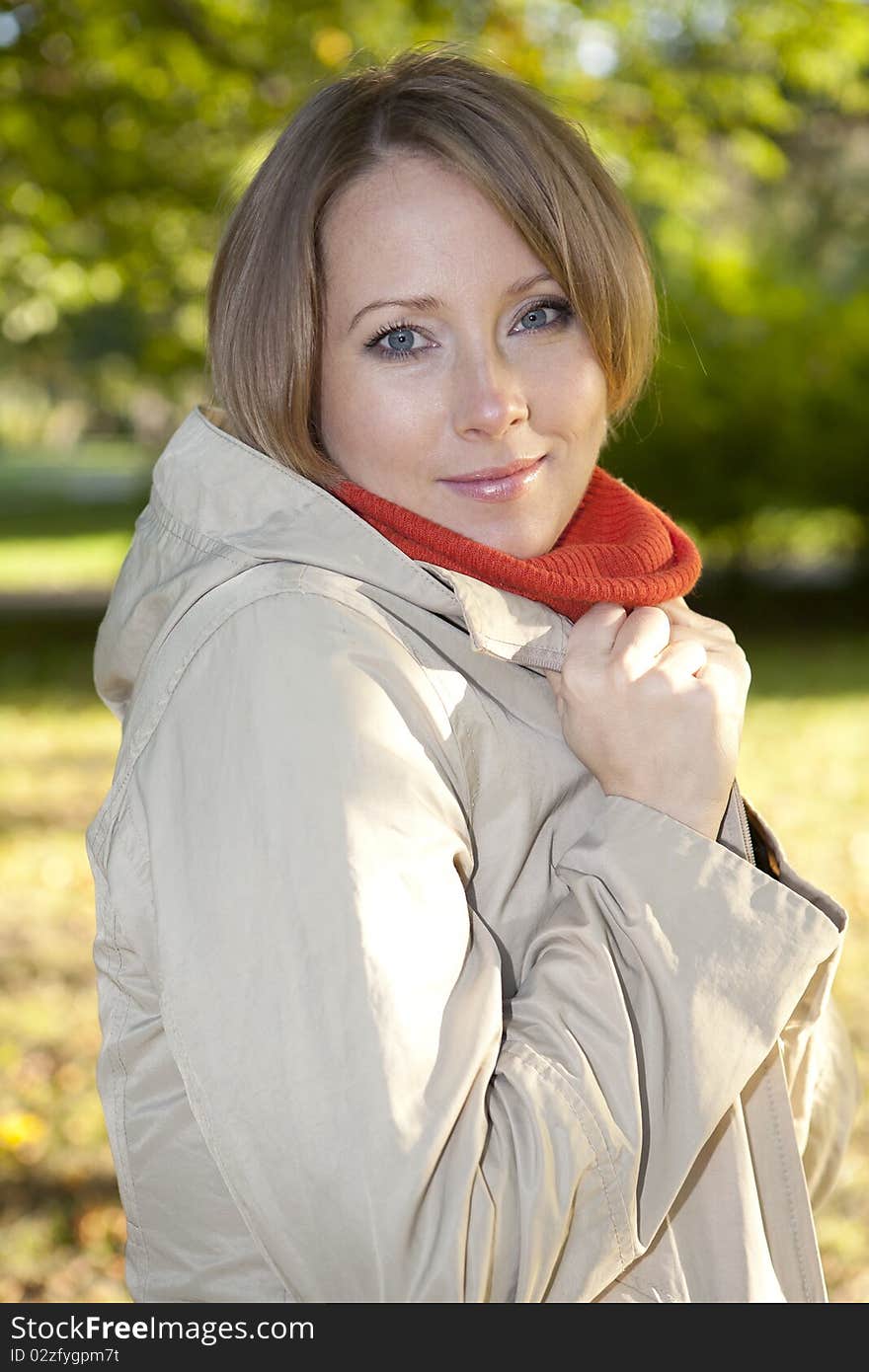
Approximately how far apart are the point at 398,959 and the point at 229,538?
0.55 meters

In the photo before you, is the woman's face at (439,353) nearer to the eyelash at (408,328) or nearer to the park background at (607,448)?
the eyelash at (408,328)

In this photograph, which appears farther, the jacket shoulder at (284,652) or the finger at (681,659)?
the finger at (681,659)

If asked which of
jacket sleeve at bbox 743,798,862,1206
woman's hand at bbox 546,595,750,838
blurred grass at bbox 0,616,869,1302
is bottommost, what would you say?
blurred grass at bbox 0,616,869,1302

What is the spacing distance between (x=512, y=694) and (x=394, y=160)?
0.70 meters

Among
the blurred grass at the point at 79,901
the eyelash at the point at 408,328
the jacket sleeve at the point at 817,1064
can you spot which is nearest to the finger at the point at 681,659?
the jacket sleeve at the point at 817,1064

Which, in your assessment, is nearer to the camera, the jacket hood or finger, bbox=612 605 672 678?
the jacket hood

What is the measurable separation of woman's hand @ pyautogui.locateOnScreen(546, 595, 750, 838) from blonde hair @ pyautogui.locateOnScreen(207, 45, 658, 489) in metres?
0.43

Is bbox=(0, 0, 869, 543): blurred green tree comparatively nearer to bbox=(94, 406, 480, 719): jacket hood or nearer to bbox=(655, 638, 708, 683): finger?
bbox=(655, 638, 708, 683): finger

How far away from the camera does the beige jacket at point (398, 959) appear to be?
1.34 m

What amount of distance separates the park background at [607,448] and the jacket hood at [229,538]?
0.81 meters

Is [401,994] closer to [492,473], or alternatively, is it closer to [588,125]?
[492,473]

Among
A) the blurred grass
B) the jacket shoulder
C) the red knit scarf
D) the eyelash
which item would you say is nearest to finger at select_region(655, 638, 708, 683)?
the red knit scarf

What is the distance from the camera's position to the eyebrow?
5.82ft
